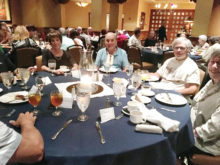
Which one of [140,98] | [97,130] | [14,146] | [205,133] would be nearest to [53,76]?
[140,98]

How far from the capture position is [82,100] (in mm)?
1160

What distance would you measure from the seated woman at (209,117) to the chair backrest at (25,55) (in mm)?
3471

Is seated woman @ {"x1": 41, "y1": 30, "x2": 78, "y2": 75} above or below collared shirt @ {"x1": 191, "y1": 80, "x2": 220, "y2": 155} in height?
above

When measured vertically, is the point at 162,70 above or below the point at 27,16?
below

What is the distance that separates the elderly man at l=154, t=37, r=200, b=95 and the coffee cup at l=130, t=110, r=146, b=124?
106 cm

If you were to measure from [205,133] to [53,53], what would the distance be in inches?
91.3

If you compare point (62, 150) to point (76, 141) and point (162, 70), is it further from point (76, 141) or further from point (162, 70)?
point (162, 70)

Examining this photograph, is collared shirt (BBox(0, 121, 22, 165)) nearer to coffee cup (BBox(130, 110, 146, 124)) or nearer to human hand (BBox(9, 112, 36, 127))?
human hand (BBox(9, 112, 36, 127))

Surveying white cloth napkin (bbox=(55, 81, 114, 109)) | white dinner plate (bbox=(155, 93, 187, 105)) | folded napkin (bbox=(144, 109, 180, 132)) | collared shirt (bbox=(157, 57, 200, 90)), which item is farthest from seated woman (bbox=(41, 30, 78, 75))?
folded napkin (bbox=(144, 109, 180, 132))

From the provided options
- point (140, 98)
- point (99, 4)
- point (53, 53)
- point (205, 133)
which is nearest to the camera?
point (205, 133)

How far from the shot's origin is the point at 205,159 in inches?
54.7

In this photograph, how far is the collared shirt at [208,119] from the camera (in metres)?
1.41

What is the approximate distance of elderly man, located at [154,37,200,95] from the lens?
223 cm

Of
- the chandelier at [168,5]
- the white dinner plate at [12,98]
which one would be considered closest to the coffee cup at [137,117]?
the white dinner plate at [12,98]
